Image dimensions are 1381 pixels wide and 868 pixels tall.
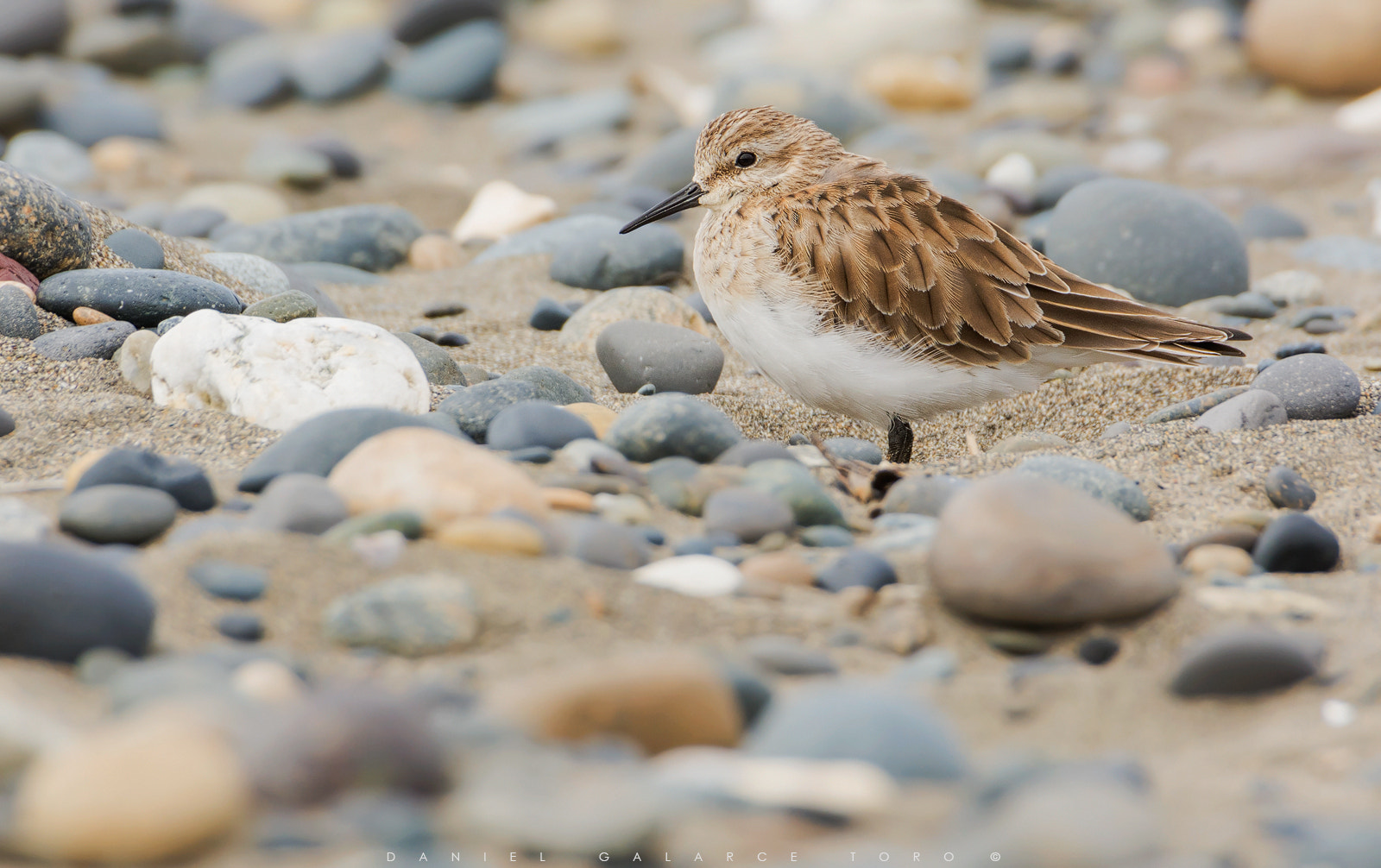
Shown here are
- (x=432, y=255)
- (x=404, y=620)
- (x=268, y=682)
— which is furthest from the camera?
(x=432, y=255)

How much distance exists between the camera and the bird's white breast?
12.9 feet

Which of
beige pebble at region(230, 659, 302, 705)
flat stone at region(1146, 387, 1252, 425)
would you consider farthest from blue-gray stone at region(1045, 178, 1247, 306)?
beige pebble at region(230, 659, 302, 705)

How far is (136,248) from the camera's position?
450cm

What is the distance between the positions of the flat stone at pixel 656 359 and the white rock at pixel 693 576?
5.89ft

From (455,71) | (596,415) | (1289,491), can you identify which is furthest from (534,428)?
(455,71)

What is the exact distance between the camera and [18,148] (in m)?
7.59

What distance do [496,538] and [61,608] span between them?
31.5 inches

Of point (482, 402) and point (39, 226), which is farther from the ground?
point (39, 226)

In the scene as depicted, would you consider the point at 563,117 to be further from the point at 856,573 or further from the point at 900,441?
the point at 856,573

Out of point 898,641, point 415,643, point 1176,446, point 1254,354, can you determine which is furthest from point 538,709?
point 1254,354

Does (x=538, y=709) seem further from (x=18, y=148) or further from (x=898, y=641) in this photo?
(x=18, y=148)

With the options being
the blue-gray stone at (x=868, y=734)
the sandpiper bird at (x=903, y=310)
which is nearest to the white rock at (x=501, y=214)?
the sandpiper bird at (x=903, y=310)

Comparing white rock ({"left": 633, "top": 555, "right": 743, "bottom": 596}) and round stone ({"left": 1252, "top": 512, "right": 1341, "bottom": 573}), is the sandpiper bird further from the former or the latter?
white rock ({"left": 633, "top": 555, "right": 743, "bottom": 596})

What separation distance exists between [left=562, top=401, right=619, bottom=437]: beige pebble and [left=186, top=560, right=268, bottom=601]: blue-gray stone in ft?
3.93
